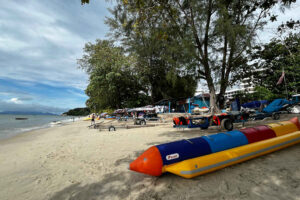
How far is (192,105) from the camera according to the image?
932 inches

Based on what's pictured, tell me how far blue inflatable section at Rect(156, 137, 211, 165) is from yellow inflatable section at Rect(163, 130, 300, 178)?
11cm

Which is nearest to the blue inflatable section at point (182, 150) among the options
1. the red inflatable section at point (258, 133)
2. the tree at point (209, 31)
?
the red inflatable section at point (258, 133)

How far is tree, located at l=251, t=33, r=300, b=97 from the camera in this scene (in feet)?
58.9

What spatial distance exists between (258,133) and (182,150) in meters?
→ 2.43

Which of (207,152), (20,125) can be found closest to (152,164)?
(207,152)

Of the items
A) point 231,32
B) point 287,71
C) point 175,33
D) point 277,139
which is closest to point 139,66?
point 175,33

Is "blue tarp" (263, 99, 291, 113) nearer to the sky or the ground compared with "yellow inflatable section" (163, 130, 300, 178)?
nearer to the sky

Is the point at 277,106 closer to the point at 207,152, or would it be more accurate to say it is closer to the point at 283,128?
the point at 283,128

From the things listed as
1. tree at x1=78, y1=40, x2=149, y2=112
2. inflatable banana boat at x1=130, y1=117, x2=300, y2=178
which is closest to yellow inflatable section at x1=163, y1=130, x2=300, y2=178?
inflatable banana boat at x1=130, y1=117, x2=300, y2=178

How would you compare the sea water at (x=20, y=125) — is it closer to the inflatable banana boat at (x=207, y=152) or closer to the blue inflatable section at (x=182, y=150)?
the inflatable banana boat at (x=207, y=152)

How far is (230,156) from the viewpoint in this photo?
3141 mm

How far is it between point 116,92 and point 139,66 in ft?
26.3

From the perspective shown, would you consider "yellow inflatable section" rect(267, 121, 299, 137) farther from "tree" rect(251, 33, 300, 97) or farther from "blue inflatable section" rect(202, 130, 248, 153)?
"tree" rect(251, 33, 300, 97)

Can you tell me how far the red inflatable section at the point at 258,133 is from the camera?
3.75 meters
